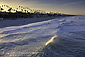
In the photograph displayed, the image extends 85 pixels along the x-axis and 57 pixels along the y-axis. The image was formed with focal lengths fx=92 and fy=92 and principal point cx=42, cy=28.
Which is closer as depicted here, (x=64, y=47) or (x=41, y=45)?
(x=64, y=47)

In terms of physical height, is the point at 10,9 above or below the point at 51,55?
above

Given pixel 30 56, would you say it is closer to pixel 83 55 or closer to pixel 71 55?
pixel 71 55

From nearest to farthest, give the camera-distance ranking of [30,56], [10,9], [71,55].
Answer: [30,56]
[71,55]
[10,9]

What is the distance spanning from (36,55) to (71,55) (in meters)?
1.63

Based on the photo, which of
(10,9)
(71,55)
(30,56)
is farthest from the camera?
(10,9)

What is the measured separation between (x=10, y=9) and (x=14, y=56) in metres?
77.8

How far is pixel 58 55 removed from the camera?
4168mm

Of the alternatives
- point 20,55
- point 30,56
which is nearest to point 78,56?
point 30,56

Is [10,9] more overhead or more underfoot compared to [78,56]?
more overhead

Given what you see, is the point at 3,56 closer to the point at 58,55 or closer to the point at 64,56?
the point at 58,55

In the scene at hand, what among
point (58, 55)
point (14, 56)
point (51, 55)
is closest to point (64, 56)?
point (58, 55)

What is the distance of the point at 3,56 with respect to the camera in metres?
4.02

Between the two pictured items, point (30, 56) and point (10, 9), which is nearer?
point (30, 56)

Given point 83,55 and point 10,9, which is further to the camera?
point 10,9
